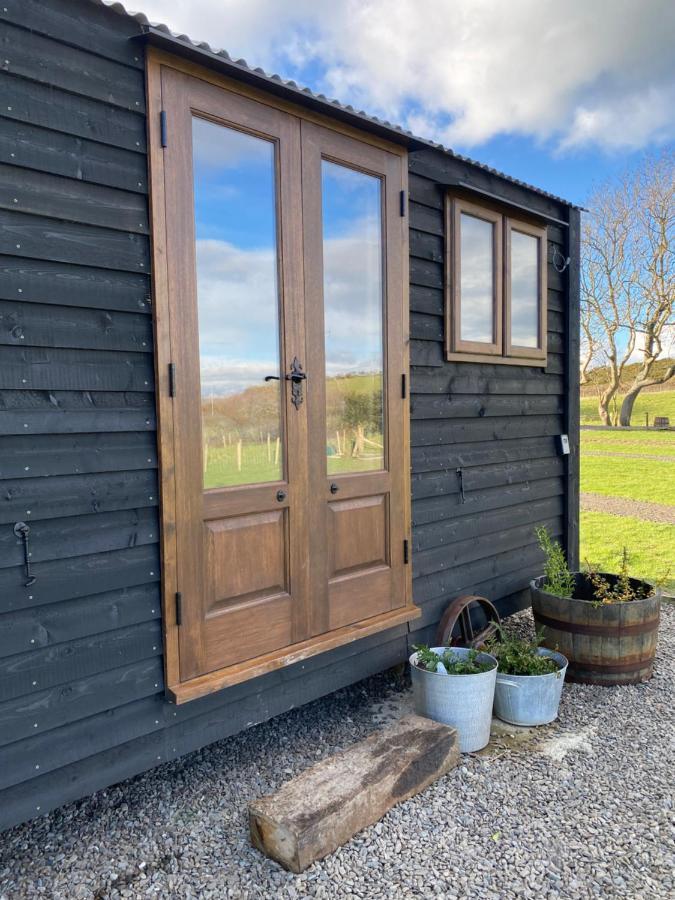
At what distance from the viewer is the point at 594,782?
2.43 m

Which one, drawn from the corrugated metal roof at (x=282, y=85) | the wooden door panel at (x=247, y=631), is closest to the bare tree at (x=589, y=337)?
the corrugated metal roof at (x=282, y=85)

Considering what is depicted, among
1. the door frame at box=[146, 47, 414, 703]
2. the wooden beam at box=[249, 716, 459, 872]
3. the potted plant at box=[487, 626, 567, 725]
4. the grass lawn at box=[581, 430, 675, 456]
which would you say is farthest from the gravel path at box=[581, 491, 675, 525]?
the door frame at box=[146, 47, 414, 703]

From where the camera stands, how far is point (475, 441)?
12.1 ft

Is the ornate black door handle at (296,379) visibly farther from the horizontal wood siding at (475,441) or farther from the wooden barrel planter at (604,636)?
the wooden barrel planter at (604,636)

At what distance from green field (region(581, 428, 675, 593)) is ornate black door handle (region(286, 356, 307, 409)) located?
7.57ft

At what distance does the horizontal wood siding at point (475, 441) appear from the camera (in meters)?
3.25

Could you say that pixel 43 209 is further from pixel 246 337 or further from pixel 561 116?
pixel 561 116

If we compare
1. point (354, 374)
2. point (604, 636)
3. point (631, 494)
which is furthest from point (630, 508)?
point (354, 374)

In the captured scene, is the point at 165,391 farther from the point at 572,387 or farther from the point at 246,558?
the point at 572,387

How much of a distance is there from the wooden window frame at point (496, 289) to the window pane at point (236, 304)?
120 centimetres

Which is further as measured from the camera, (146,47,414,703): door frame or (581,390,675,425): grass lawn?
(581,390,675,425): grass lawn

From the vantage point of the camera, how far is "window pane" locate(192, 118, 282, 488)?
2318 mm

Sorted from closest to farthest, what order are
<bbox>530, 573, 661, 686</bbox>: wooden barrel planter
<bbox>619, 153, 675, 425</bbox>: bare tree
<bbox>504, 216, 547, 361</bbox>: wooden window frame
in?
<bbox>530, 573, 661, 686</bbox>: wooden barrel planter
<bbox>504, 216, 547, 361</bbox>: wooden window frame
<bbox>619, 153, 675, 425</bbox>: bare tree

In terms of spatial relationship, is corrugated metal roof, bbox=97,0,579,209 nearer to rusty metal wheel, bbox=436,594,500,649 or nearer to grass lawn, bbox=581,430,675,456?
rusty metal wheel, bbox=436,594,500,649
